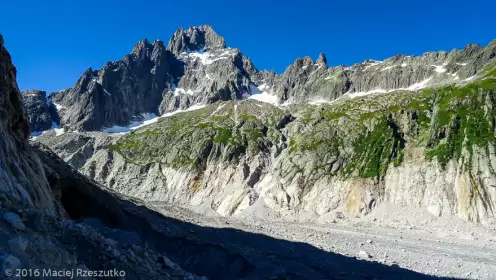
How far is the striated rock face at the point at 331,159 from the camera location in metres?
91.4

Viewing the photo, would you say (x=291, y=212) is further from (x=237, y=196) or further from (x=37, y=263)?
(x=37, y=263)

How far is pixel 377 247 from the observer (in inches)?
2299

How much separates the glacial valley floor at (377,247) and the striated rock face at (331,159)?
727 cm

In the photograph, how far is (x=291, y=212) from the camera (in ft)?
337

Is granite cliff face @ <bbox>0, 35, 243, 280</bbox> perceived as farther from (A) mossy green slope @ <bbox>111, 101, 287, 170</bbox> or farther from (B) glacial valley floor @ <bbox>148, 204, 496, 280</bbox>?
(A) mossy green slope @ <bbox>111, 101, 287, 170</bbox>

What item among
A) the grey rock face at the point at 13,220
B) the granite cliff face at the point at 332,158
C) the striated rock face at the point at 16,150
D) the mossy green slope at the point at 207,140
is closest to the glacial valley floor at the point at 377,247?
the granite cliff face at the point at 332,158

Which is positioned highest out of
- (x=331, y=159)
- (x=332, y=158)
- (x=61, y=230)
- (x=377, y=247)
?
(x=332, y=158)

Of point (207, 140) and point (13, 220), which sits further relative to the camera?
point (207, 140)

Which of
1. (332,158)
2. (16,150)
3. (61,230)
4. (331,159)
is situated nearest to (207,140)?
(331,159)

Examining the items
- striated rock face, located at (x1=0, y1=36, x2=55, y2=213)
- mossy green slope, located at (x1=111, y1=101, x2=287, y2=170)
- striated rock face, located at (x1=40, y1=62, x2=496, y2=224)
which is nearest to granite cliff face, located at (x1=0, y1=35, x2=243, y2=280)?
striated rock face, located at (x1=0, y1=36, x2=55, y2=213)

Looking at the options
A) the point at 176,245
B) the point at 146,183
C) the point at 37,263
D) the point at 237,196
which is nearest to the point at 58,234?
the point at 37,263

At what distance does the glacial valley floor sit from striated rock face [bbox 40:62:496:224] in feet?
23.9

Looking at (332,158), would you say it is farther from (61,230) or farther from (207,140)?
(61,230)

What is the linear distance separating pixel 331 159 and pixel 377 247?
6056cm
